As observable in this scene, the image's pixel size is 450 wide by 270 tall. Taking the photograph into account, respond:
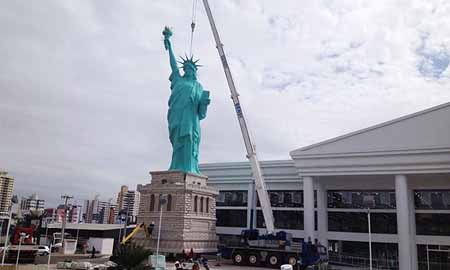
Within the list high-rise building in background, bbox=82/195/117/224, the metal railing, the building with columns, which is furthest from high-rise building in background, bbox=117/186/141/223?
the metal railing

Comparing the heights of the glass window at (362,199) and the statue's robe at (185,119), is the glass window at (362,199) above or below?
below

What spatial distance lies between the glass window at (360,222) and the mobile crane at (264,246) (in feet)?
31.8

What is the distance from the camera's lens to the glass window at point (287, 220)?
42.8 meters

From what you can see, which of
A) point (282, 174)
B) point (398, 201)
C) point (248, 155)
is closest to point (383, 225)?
point (398, 201)

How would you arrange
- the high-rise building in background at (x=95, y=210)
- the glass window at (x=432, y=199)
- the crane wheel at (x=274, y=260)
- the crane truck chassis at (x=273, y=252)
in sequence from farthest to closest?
the high-rise building in background at (x=95, y=210)
the glass window at (x=432, y=199)
the crane wheel at (x=274, y=260)
the crane truck chassis at (x=273, y=252)

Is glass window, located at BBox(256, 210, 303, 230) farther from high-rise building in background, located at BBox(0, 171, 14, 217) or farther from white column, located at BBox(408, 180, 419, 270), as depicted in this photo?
high-rise building in background, located at BBox(0, 171, 14, 217)

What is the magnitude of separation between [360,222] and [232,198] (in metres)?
14.8

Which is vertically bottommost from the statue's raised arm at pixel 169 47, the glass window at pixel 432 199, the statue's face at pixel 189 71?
the glass window at pixel 432 199

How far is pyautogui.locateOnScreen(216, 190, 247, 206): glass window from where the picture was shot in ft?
152

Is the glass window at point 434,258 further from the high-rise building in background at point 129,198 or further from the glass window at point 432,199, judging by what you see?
the high-rise building in background at point 129,198

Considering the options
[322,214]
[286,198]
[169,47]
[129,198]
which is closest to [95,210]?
[129,198]

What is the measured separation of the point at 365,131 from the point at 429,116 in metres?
5.04

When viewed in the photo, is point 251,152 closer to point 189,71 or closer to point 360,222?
point 189,71

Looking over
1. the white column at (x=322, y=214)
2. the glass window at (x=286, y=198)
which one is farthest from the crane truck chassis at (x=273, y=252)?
the glass window at (x=286, y=198)
